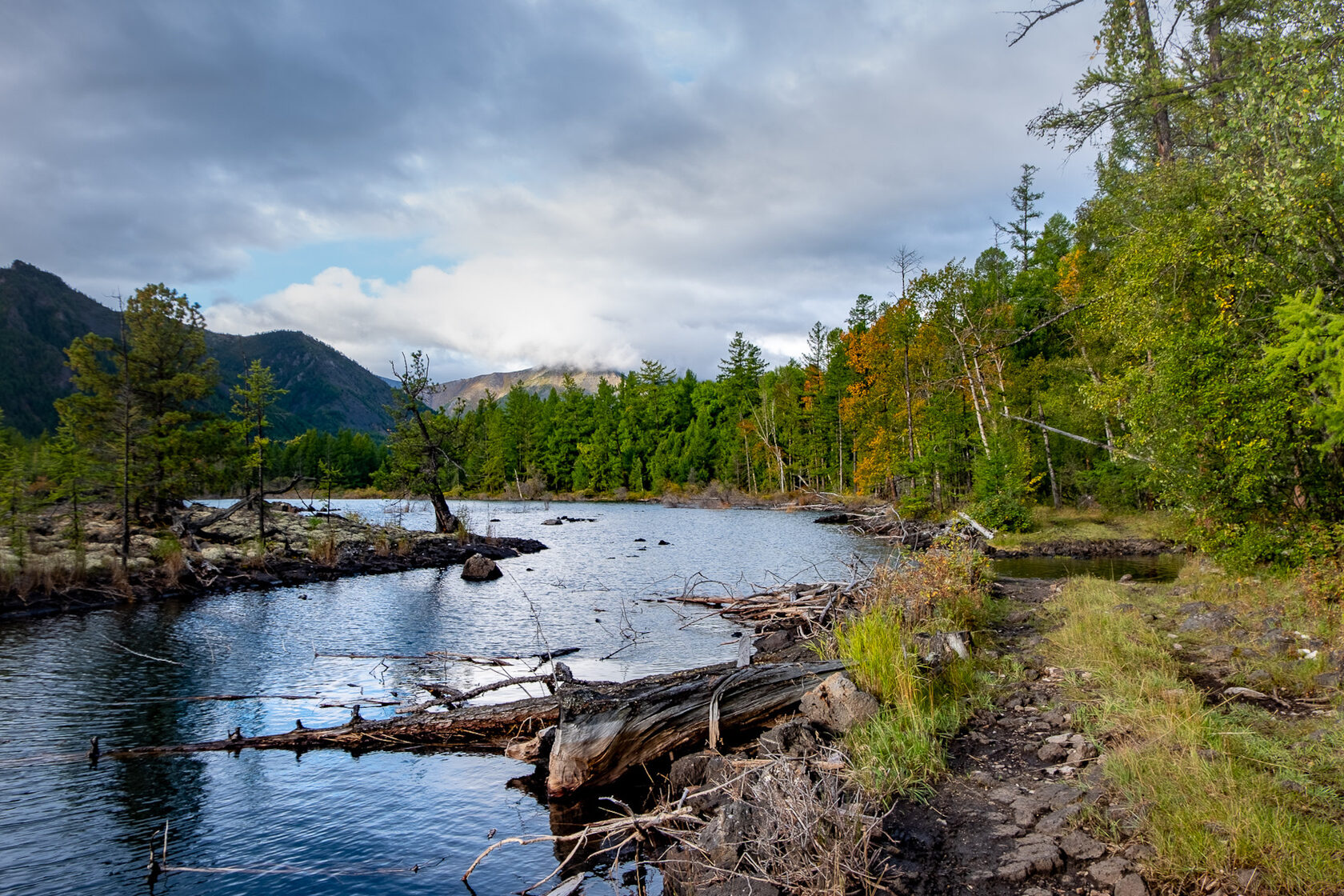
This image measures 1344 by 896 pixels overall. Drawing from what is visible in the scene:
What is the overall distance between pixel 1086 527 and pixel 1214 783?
96.9 feet

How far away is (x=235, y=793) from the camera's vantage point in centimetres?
770

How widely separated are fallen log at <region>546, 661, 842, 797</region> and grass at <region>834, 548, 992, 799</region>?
2.62 ft

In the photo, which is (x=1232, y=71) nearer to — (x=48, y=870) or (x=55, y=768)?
(x=48, y=870)

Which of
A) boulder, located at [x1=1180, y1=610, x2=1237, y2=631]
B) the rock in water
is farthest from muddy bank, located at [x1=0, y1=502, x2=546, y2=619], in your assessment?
boulder, located at [x1=1180, y1=610, x2=1237, y2=631]

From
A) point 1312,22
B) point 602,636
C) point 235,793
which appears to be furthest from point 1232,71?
point 235,793

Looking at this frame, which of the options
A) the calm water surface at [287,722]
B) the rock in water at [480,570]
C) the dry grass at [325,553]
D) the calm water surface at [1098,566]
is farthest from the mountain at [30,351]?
the calm water surface at [1098,566]

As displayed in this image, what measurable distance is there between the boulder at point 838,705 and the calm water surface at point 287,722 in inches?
105

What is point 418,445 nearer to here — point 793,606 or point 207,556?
point 207,556

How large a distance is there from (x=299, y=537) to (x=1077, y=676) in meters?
28.7

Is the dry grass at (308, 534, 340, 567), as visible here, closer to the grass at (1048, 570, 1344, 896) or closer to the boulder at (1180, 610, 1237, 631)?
the grass at (1048, 570, 1344, 896)

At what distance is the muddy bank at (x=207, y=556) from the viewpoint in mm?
18125

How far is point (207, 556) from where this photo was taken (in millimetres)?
23297

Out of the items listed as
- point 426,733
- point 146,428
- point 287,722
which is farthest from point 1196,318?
point 146,428

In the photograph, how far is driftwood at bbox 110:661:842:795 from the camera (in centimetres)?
707
